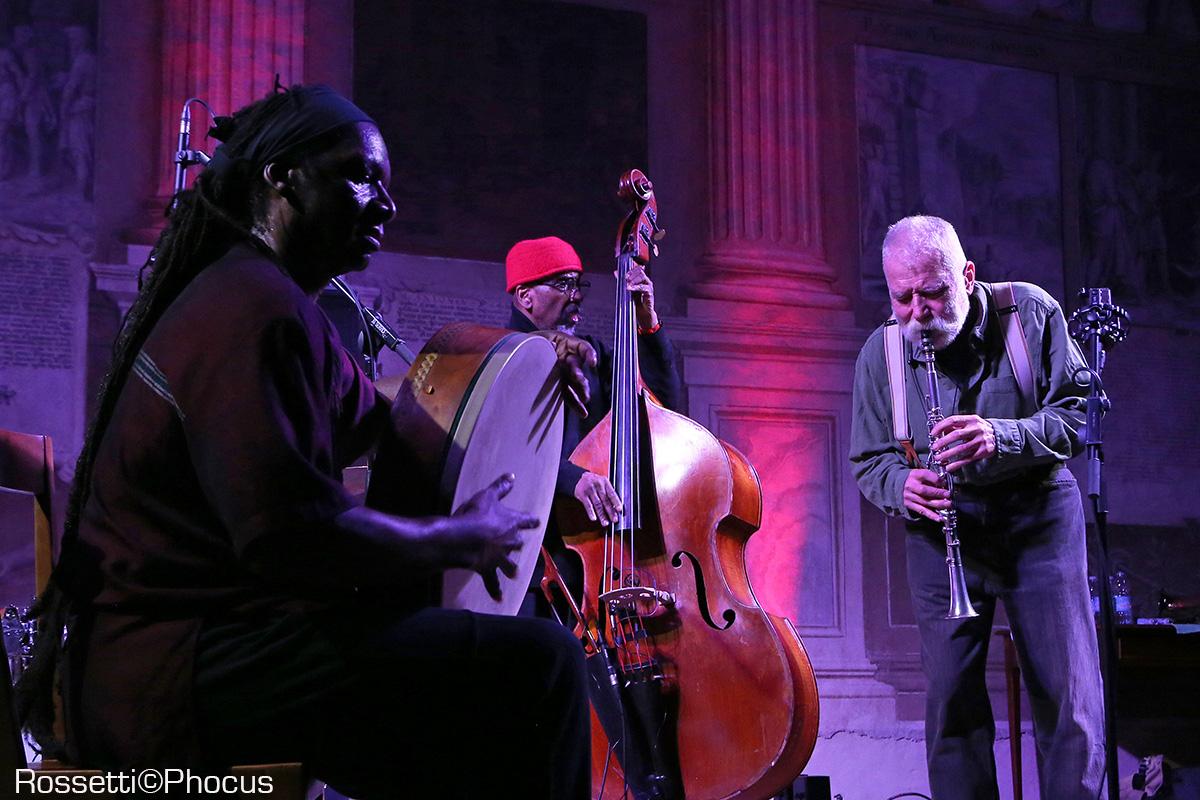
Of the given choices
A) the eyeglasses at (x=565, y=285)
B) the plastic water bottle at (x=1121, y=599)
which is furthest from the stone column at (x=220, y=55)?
the plastic water bottle at (x=1121, y=599)

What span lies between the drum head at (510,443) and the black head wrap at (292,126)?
41cm

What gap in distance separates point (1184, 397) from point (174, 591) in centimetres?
654

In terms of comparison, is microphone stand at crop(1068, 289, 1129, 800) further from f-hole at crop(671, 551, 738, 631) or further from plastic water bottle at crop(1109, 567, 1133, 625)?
plastic water bottle at crop(1109, 567, 1133, 625)

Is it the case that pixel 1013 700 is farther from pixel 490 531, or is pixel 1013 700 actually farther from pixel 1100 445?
pixel 490 531

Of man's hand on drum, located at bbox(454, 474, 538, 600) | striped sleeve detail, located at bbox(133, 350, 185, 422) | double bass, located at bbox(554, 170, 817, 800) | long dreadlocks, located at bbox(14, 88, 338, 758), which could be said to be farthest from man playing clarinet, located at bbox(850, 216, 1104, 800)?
striped sleeve detail, located at bbox(133, 350, 185, 422)

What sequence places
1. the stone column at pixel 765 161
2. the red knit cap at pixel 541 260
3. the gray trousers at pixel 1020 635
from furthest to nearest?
the stone column at pixel 765 161 → the red knit cap at pixel 541 260 → the gray trousers at pixel 1020 635

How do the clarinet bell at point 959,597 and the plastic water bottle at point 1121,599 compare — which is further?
the plastic water bottle at point 1121,599

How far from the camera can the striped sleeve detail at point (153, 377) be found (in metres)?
1.63

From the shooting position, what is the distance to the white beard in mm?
3516

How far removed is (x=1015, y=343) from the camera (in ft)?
11.6

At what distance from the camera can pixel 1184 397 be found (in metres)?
6.92

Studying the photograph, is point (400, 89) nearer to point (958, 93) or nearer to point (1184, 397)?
Answer: point (958, 93)

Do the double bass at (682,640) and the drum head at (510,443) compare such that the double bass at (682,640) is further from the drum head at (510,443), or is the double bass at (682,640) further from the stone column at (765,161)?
the stone column at (765,161)

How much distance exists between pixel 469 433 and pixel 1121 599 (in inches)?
194
